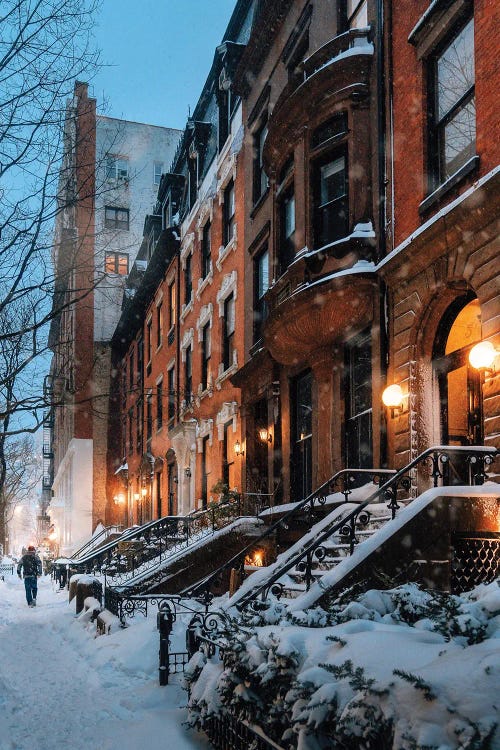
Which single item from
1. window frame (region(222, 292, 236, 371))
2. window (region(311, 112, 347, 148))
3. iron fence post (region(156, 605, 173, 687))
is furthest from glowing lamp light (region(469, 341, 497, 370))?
window frame (region(222, 292, 236, 371))

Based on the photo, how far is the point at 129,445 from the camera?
40.3 m

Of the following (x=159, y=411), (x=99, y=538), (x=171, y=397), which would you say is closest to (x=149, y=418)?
(x=159, y=411)

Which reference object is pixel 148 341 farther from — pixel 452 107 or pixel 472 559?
pixel 472 559

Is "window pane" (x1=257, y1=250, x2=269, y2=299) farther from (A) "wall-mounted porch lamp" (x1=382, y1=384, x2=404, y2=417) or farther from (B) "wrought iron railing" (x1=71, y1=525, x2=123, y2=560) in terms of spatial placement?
(B) "wrought iron railing" (x1=71, y1=525, x2=123, y2=560)

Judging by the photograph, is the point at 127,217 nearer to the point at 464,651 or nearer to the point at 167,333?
the point at 167,333

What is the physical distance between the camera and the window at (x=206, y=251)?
25656 millimetres

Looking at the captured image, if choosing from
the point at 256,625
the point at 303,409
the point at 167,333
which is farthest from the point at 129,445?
the point at 256,625

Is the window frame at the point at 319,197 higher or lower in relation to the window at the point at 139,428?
higher

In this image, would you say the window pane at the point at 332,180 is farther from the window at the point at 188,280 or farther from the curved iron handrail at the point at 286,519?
the window at the point at 188,280

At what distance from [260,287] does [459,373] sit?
844 cm

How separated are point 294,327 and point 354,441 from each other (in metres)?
2.43

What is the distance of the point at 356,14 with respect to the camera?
1478 centimetres

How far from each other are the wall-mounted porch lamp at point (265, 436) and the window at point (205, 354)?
A: 562cm

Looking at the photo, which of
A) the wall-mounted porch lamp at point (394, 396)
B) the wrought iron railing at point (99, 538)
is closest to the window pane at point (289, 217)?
the wall-mounted porch lamp at point (394, 396)
